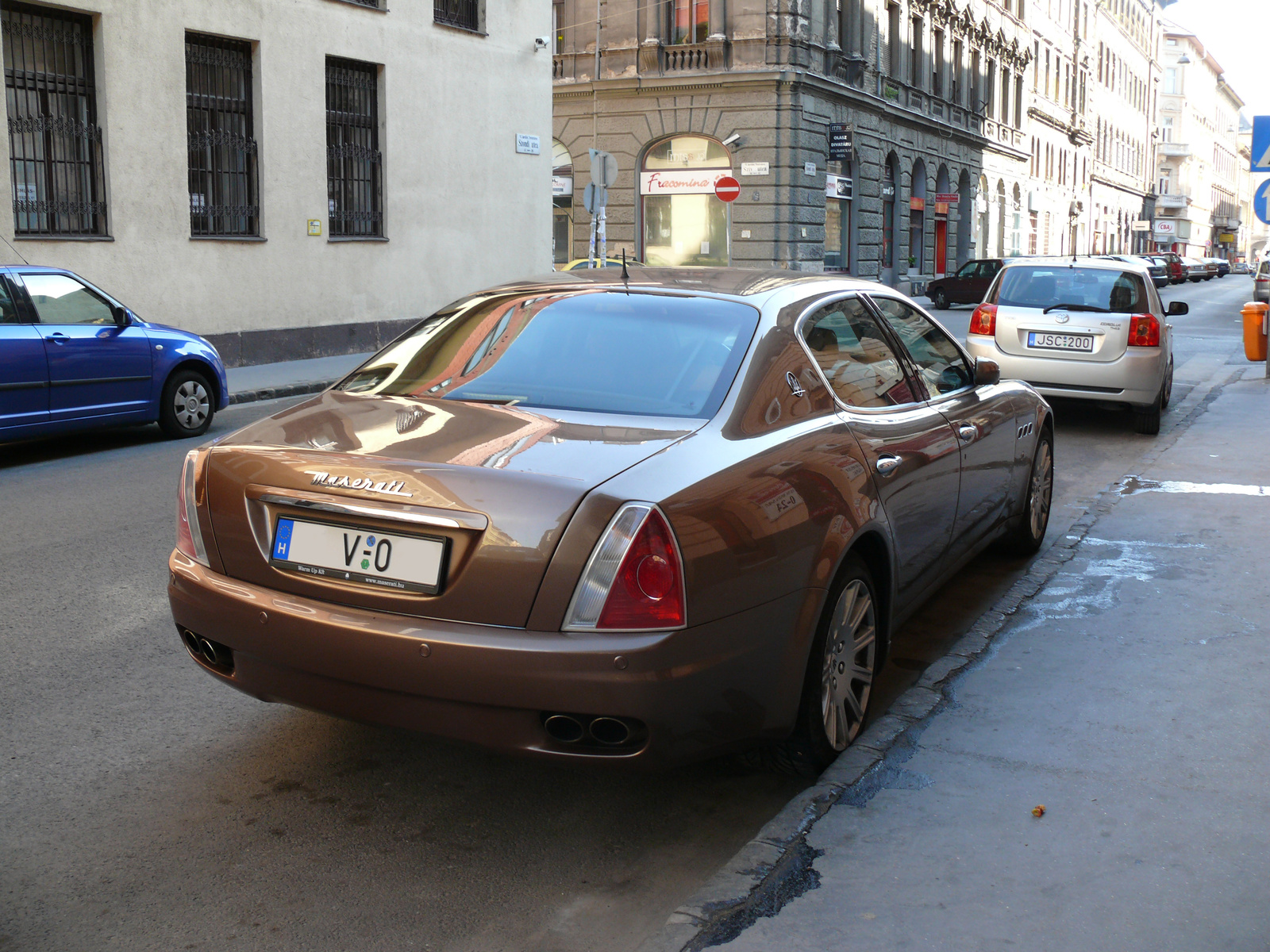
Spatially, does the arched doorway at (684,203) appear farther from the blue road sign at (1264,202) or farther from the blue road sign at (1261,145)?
the blue road sign at (1264,202)

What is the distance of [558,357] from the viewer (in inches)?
A: 157

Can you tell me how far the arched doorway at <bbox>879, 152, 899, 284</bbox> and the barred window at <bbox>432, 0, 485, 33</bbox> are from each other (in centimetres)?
→ 2050

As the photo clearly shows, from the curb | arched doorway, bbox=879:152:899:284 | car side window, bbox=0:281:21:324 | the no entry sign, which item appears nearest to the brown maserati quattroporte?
car side window, bbox=0:281:21:324

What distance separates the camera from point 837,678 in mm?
3869

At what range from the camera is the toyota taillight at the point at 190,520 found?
3598 millimetres

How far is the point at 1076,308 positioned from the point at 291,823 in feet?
30.8

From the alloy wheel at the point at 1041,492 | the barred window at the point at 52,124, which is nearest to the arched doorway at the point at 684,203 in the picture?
the barred window at the point at 52,124

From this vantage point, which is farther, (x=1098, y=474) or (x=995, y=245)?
(x=995, y=245)

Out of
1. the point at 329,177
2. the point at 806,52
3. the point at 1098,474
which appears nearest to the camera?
the point at 1098,474

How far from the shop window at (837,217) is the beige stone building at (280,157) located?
45.5 feet

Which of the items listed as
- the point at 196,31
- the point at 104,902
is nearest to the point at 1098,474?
the point at 104,902

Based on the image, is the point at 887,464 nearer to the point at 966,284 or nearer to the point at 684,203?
the point at 684,203

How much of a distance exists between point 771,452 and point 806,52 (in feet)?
103

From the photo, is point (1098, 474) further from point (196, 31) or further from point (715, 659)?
point (196, 31)
